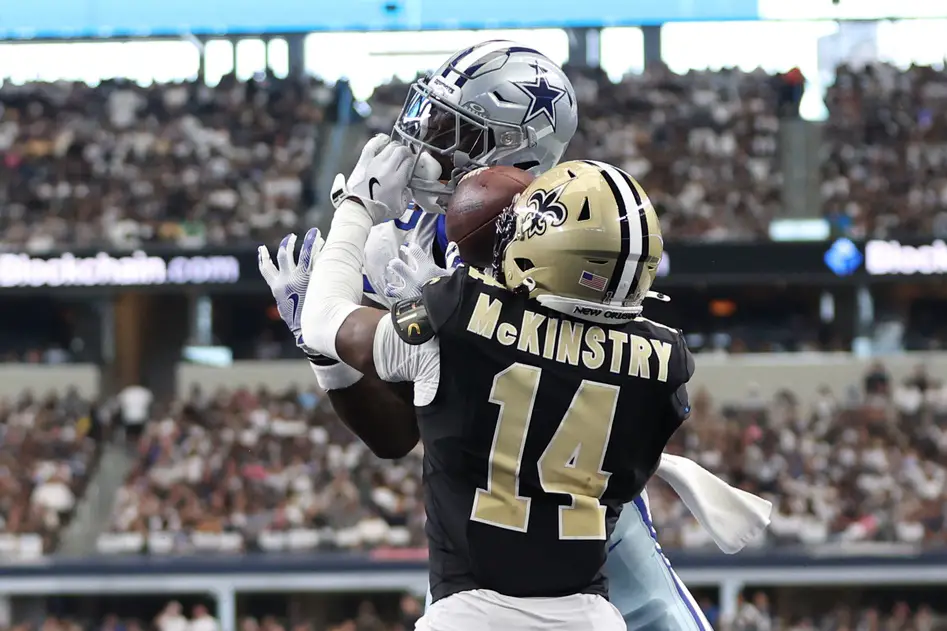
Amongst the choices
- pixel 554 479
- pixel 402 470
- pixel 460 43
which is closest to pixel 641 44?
pixel 460 43

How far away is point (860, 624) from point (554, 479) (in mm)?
11252

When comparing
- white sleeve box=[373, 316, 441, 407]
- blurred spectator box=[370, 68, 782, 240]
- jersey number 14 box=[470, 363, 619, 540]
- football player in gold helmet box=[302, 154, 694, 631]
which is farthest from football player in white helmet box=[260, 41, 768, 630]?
blurred spectator box=[370, 68, 782, 240]

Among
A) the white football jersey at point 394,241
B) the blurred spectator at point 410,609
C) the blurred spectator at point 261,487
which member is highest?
the white football jersey at point 394,241

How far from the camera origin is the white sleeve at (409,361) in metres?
2.70

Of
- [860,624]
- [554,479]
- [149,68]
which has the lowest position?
[860,624]

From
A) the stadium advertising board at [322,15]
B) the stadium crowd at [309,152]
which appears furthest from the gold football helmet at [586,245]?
the stadium advertising board at [322,15]

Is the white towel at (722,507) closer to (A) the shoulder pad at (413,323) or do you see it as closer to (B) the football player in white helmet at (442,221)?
(B) the football player in white helmet at (442,221)

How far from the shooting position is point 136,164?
57.4ft

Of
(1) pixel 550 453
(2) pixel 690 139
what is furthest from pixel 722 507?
(2) pixel 690 139

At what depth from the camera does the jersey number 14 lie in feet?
8.76

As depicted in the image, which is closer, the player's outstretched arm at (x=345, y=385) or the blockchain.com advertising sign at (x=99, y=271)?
the player's outstretched arm at (x=345, y=385)

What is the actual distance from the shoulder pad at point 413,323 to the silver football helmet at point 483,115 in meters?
0.88

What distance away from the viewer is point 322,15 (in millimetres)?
17219

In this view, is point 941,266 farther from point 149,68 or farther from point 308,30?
point 149,68
